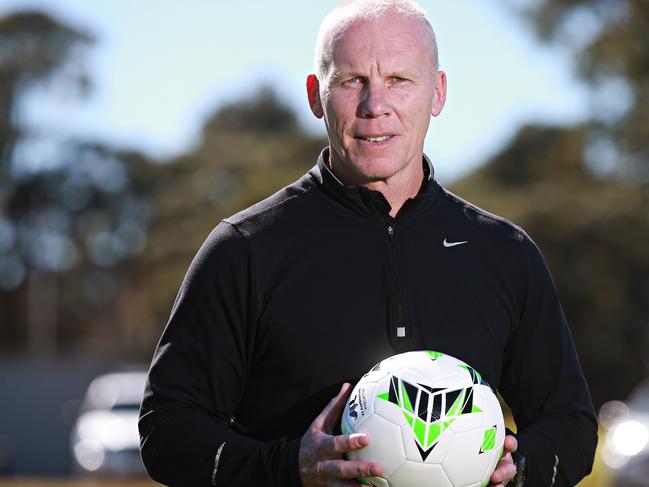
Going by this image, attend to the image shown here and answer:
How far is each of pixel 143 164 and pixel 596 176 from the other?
789 inches

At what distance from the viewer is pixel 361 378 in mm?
3570

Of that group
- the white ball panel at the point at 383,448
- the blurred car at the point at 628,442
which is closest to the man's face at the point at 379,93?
the white ball panel at the point at 383,448

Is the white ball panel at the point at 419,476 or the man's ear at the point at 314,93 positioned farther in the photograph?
the man's ear at the point at 314,93

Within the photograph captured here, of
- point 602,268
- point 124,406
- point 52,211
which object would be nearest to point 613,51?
point 602,268

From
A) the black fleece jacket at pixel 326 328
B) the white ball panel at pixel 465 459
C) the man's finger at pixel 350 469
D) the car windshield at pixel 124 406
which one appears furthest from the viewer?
the car windshield at pixel 124 406

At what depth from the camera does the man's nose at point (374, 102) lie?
3.68m

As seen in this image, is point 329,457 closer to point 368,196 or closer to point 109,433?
point 368,196

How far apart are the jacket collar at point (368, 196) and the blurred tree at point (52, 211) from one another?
148ft

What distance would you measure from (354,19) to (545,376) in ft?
3.84

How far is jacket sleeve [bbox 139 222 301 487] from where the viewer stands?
353 cm

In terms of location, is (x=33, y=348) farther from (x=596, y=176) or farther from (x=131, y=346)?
(x=596, y=176)

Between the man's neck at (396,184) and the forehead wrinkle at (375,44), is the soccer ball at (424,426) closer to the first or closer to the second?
the man's neck at (396,184)

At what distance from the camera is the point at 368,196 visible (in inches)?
149

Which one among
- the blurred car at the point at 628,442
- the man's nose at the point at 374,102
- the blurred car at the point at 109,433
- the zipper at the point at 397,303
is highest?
the man's nose at the point at 374,102
